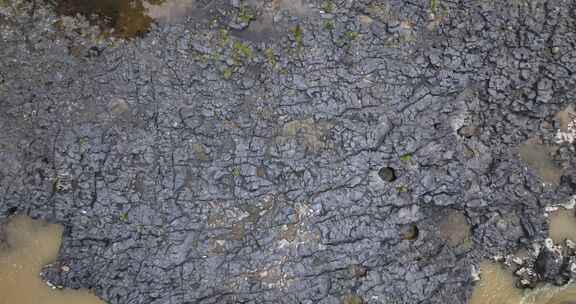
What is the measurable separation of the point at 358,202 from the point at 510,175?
117 centimetres

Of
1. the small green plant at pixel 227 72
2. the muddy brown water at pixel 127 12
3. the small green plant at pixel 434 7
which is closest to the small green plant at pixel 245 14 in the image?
the muddy brown water at pixel 127 12

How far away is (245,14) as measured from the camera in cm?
418

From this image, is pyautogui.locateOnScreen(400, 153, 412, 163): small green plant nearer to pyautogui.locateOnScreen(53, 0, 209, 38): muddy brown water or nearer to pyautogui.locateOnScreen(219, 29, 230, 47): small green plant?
pyautogui.locateOnScreen(219, 29, 230, 47): small green plant

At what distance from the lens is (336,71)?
13.6 ft

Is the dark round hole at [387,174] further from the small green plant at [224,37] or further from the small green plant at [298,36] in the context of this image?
the small green plant at [224,37]

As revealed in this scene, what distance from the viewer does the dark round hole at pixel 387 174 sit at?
4.06 meters

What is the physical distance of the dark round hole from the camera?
406 centimetres

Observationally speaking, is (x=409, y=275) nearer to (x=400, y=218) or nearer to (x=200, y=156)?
(x=400, y=218)

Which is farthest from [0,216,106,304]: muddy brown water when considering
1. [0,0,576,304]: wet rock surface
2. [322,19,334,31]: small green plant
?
[322,19,334,31]: small green plant

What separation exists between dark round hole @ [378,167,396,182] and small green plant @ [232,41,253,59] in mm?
1298

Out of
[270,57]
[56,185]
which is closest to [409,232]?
[270,57]

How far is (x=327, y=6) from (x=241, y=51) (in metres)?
0.74

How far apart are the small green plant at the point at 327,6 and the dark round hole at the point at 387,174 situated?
1.26 meters

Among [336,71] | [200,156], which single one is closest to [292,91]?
[336,71]
